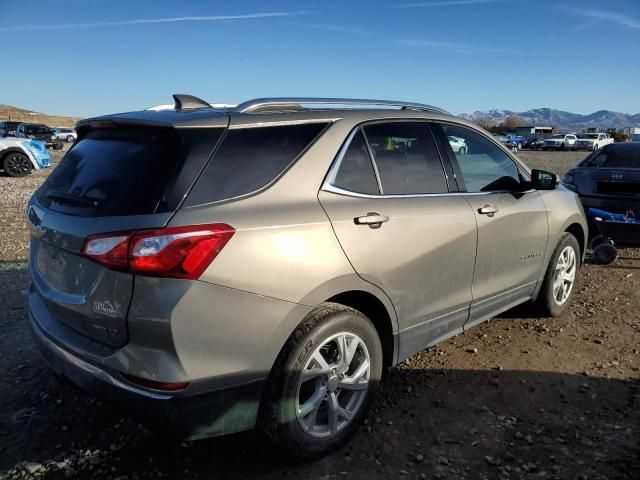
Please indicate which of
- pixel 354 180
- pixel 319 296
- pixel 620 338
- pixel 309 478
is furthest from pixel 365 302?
pixel 620 338

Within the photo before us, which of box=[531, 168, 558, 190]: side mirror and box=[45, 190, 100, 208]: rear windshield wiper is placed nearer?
box=[45, 190, 100, 208]: rear windshield wiper

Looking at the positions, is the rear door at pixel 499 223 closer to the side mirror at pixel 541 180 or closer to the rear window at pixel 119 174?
the side mirror at pixel 541 180

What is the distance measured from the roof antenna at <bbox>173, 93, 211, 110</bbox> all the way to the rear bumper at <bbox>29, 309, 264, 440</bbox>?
1.42 meters

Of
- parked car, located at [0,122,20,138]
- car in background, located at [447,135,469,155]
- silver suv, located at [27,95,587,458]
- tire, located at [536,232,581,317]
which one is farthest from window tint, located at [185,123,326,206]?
parked car, located at [0,122,20,138]

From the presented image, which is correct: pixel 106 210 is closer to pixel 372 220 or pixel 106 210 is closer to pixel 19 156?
pixel 372 220

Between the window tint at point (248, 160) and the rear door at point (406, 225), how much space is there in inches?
10.1

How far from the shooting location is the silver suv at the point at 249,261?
213 cm

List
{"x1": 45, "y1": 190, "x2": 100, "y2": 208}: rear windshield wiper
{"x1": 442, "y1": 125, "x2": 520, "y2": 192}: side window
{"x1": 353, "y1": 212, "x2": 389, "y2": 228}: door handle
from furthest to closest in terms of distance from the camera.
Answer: {"x1": 442, "y1": 125, "x2": 520, "y2": 192}: side window → {"x1": 353, "y1": 212, "x2": 389, "y2": 228}: door handle → {"x1": 45, "y1": 190, "x2": 100, "y2": 208}: rear windshield wiper

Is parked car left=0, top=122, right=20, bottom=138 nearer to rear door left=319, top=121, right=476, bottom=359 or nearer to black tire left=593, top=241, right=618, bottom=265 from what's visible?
black tire left=593, top=241, right=618, bottom=265

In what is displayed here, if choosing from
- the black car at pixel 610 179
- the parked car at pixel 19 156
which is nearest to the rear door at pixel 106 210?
the black car at pixel 610 179

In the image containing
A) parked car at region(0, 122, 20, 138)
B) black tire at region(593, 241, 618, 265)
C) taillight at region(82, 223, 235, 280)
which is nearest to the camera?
taillight at region(82, 223, 235, 280)

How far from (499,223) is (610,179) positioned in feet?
13.7

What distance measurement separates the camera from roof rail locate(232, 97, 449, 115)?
106 inches

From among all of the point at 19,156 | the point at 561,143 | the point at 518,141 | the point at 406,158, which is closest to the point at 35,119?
the point at 518,141
